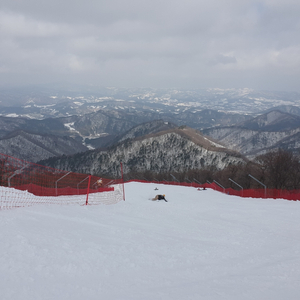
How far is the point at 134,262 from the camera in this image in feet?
23.2

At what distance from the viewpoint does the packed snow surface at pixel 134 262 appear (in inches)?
208

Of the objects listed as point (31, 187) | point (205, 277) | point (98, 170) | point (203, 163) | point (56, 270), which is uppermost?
point (56, 270)

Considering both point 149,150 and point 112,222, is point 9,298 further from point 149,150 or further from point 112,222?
point 149,150

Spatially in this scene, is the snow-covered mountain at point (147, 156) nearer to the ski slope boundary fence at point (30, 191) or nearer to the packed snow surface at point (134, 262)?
the ski slope boundary fence at point (30, 191)

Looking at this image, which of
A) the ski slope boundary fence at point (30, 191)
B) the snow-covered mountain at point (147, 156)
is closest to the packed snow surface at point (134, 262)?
the ski slope boundary fence at point (30, 191)

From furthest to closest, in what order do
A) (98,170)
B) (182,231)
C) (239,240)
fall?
(98,170), (182,231), (239,240)

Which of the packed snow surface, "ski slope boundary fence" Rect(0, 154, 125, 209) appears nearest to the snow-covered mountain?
"ski slope boundary fence" Rect(0, 154, 125, 209)

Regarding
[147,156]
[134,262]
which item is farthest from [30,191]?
[147,156]


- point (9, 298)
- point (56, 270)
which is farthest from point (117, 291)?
point (9, 298)

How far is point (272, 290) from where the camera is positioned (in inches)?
222

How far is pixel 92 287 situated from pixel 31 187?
20.7m

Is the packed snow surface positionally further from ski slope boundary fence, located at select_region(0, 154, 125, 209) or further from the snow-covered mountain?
the snow-covered mountain

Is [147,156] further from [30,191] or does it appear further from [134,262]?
[134,262]

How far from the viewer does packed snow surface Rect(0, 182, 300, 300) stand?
208 inches
